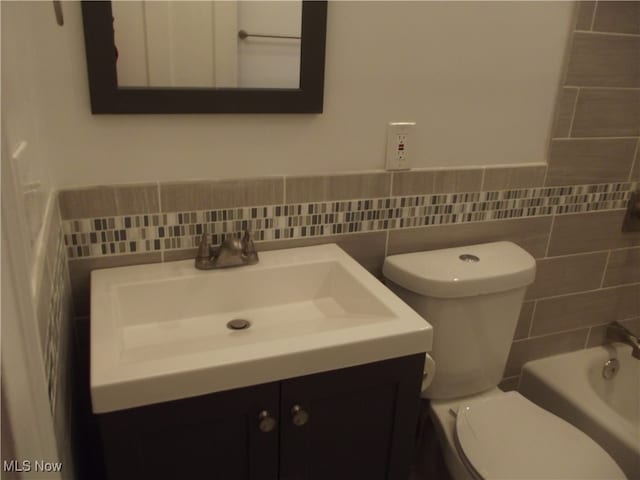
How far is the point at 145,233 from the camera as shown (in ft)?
4.12

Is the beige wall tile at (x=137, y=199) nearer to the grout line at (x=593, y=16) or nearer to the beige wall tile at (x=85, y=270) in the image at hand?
the beige wall tile at (x=85, y=270)

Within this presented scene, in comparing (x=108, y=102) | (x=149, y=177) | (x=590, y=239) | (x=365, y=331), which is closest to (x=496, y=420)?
(x=365, y=331)

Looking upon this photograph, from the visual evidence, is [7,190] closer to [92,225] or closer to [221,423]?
[221,423]

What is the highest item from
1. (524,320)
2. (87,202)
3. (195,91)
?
(195,91)

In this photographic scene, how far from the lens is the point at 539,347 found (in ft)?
6.15

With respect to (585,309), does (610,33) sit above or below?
above

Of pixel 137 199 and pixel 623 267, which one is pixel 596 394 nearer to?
pixel 623 267

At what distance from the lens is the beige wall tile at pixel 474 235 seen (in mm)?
1520

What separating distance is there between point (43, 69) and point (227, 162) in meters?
0.43

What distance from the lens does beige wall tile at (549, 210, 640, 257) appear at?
1.71 metres

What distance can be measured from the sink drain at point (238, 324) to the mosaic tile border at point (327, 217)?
0.22 meters

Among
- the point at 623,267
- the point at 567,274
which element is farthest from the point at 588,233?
the point at 623,267

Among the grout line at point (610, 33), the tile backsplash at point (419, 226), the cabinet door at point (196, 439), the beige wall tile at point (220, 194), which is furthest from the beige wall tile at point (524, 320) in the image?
the cabinet door at point (196, 439)

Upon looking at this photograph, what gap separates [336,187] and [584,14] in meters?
0.85
